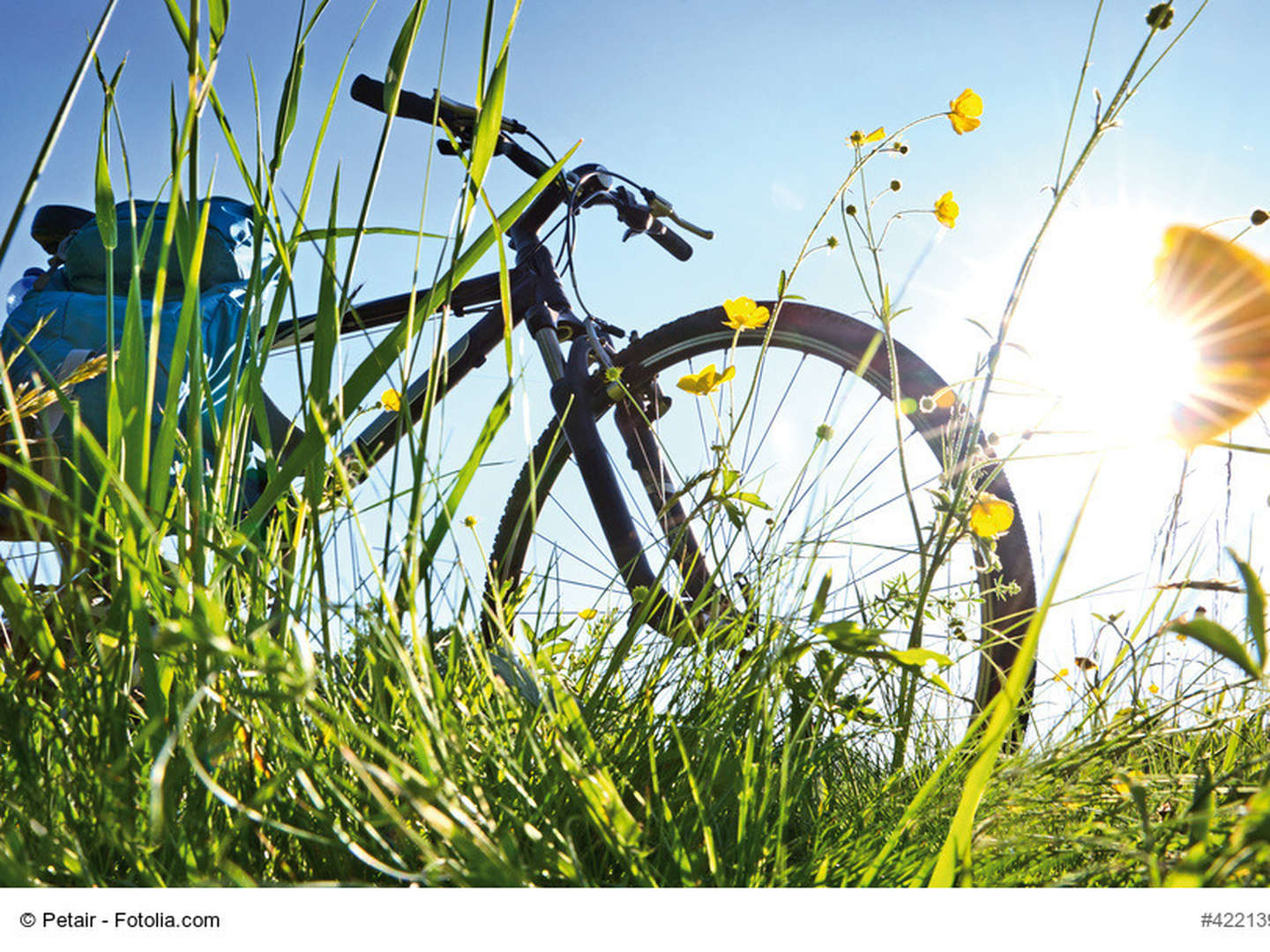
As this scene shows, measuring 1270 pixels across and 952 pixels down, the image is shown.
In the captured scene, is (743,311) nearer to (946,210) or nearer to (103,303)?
(946,210)

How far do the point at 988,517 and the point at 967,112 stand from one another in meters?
0.41

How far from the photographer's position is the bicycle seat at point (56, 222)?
2113 millimetres

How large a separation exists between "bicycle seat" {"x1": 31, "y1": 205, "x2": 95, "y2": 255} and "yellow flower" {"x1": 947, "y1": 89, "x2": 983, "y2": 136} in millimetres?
2260

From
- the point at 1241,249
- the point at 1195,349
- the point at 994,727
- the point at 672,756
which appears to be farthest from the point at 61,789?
the point at 1241,249

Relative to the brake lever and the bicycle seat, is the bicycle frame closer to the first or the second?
the brake lever

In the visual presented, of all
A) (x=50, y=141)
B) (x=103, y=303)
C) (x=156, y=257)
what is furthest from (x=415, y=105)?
(x=50, y=141)

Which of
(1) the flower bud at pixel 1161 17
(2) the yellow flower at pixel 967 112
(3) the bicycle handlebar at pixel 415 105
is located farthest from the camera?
(3) the bicycle handlebar at pixel 415 105

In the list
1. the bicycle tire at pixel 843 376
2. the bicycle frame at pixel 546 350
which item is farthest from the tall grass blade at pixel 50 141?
the bicycle frame at pixel 546 350

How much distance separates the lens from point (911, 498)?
544 mm

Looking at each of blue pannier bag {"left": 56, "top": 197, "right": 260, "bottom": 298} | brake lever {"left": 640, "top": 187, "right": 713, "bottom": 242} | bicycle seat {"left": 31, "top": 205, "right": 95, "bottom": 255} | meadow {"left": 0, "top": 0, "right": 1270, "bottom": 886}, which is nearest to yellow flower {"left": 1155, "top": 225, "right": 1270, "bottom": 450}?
meadow {"left": 0, "top": 0, "right": 1270, "bottom": 886}

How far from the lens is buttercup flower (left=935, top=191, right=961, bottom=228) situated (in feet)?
2.45

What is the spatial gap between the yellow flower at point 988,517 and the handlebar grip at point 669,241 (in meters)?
1.35

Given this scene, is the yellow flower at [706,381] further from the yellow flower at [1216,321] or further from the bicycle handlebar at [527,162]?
the bicycle handlebar at [527,162]
